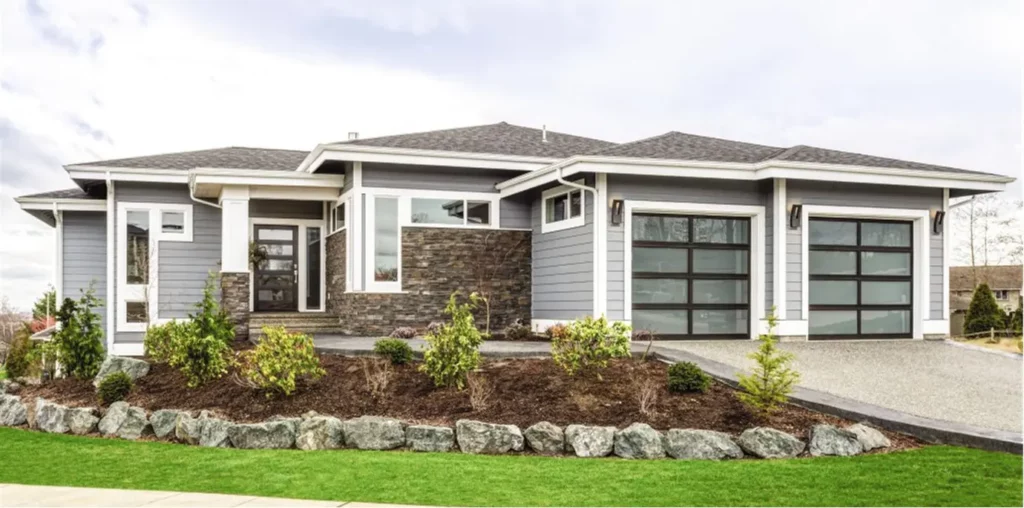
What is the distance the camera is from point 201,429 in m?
8.15

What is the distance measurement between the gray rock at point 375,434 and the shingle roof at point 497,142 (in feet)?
22.3

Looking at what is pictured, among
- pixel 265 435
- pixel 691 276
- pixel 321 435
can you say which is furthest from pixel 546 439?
pixel 691 276

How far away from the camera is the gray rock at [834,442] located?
6.77 meters

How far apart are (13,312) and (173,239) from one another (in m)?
8.55

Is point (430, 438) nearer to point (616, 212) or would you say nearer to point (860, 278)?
point (616, 212)

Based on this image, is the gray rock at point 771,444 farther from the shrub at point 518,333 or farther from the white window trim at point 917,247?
the white window trim at point 917,247

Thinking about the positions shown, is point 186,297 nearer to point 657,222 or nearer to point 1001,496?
point 657,222

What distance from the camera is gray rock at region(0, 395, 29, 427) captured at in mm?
9992

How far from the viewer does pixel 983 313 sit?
1769 centimetres

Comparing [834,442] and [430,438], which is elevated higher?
[834,442]

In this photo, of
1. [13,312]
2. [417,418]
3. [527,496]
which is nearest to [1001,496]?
[527,496]

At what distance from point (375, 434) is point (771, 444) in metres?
3.52

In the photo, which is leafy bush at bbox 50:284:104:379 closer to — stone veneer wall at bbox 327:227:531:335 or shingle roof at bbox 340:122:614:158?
stone veneer wall at bbox 327:227:531:335

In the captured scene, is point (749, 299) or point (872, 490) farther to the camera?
point (749, 299)
